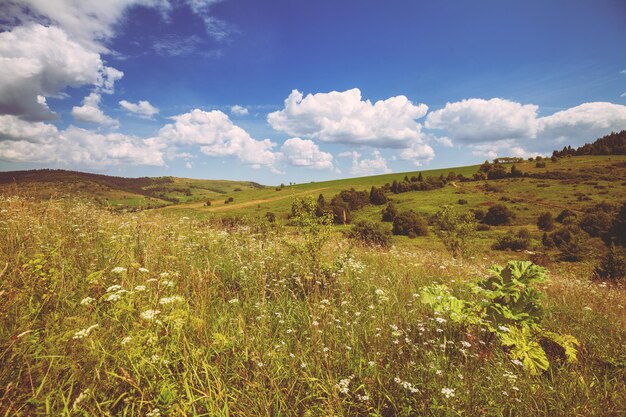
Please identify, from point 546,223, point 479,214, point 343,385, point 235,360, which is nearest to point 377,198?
point 479,214

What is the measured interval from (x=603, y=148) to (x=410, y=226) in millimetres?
85164

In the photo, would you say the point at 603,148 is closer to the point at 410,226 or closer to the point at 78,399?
the point at 410,226

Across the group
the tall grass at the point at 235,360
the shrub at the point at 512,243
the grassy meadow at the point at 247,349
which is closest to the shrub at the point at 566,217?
the shrub at the point at 512,243

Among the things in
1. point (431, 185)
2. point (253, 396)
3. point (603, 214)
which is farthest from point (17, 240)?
point (431, 185)

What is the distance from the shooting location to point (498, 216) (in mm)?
40094

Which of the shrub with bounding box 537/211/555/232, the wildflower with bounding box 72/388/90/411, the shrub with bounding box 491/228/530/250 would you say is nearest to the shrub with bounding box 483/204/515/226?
the shrub with bounding box 537/211/555/232

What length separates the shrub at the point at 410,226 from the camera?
3622 cm

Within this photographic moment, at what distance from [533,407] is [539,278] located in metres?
2.15

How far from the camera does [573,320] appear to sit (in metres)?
5.70

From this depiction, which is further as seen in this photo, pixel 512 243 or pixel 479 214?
pixel 479 214

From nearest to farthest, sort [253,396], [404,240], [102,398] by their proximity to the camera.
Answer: [102,398]
[253,396]
[404,240]

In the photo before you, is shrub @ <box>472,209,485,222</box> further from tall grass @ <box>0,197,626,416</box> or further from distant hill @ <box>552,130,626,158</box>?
distant hill @ <box>552,130,626,158</box>

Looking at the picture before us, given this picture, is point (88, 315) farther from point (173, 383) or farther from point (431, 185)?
point (431, 185)

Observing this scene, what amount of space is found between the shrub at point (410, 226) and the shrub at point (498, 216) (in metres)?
9.97
